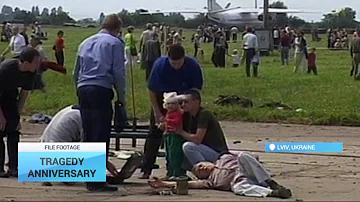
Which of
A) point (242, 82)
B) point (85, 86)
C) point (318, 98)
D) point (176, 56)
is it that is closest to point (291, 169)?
point (176, 56)

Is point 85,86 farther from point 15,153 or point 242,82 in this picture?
point 242,82

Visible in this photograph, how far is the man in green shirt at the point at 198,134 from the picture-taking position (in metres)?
11.0

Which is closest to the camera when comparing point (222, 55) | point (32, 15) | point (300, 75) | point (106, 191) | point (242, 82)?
point (106, 191)

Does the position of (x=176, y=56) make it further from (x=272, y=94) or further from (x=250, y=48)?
(x=250, y=48)

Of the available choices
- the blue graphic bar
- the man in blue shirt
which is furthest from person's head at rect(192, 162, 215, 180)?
the blue graphic bar

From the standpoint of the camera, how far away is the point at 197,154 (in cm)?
1098

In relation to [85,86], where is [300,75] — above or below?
below

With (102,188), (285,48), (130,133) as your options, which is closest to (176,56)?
(102,188)

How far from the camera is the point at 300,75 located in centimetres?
3481

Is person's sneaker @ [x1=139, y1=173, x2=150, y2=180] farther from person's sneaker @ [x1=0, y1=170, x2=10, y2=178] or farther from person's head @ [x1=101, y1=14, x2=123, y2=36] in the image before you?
person's head @ [x1=101, y1=14, x2=123, y2=36]

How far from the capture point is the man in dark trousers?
38.3ft

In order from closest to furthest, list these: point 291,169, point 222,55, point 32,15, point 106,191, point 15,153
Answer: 1. point 106,191
2. point 15,153
3. point 291,169
4. point 222,55
5. point 32,15

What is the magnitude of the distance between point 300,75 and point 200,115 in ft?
78.9

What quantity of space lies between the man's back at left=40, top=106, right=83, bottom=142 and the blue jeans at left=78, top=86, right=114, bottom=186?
16.9 inches
